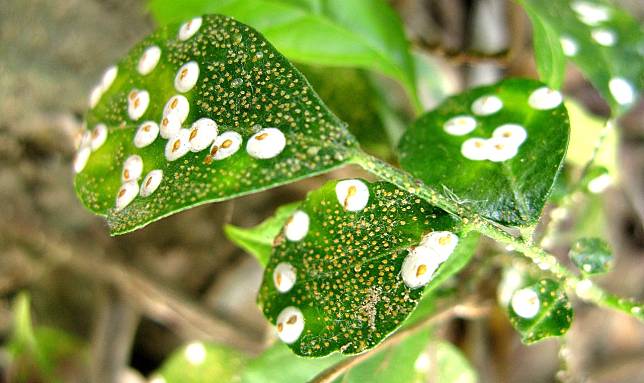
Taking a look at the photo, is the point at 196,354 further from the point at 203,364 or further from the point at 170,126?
the point at 170,126

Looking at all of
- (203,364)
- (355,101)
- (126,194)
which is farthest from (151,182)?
(355,101)

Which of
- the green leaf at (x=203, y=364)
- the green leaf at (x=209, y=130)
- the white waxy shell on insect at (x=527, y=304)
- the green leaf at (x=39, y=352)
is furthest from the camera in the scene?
the green leaf at (x=39, y=352)

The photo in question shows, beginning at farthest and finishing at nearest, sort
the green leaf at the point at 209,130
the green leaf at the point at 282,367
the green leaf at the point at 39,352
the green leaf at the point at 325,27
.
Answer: the green leaf at the point at 39,352 < the green leaf at the point at 325,27 < the green leaf at the point at 282,367 < the green leaf at the point at 209,130

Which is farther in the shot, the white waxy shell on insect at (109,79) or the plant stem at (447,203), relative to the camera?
the white waxy shell on insect at (109,79)

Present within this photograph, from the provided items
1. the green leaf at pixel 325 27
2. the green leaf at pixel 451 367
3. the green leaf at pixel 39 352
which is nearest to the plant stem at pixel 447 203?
the green leaf at pixel 325 27

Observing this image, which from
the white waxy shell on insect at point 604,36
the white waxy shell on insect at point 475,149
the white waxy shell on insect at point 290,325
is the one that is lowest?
the white waxy shell on insect at point 290,325

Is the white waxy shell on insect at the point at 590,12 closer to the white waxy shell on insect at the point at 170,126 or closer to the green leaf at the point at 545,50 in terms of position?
the green leaf at the point at 545,50
